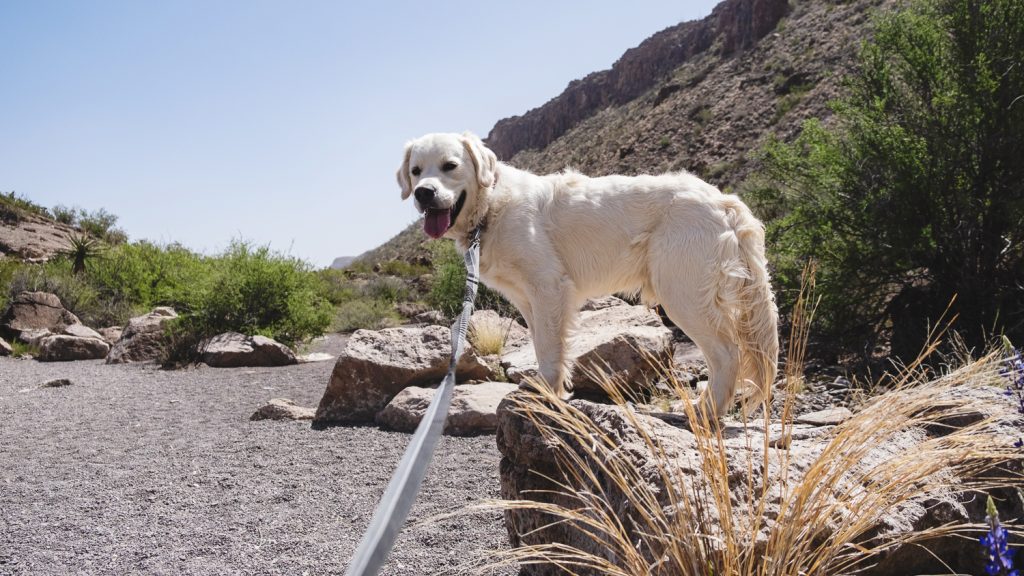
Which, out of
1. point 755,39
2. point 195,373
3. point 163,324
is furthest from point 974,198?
point 755,39

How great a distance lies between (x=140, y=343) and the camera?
9.91m

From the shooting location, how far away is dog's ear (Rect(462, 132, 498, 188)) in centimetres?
362

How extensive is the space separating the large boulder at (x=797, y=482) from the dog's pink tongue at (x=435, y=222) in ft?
4.34

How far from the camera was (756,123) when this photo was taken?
25266mm

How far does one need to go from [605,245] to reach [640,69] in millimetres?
52734

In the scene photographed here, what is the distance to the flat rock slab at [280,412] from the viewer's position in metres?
5.90

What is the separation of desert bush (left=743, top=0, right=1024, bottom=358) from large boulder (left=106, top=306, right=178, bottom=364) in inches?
377

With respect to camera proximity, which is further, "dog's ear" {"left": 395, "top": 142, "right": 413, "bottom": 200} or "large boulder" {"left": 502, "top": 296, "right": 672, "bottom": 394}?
"large boulder" {"left": 502, "top": 296, "right": 672, "bottom": 394}

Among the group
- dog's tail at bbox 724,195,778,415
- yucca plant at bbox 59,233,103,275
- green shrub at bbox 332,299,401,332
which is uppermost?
yucca plant at bbox 59,233,103,275

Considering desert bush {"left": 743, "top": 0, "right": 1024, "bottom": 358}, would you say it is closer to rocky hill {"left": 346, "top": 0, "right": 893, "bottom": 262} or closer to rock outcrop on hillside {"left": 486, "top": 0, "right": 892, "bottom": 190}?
rocky hill {"left": 346, "top": 0, "right": 893, "bottom": 262}

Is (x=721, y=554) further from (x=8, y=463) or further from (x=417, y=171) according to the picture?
(x=8, y=463)

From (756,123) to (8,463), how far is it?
26446 mm

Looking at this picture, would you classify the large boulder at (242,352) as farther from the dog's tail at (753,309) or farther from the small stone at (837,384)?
the dog's tail at (753,309)

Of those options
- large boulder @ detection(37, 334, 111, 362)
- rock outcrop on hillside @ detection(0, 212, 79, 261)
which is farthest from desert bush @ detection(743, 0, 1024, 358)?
rock outcrop on hillside @ detection(0, 212, 79, 261)
